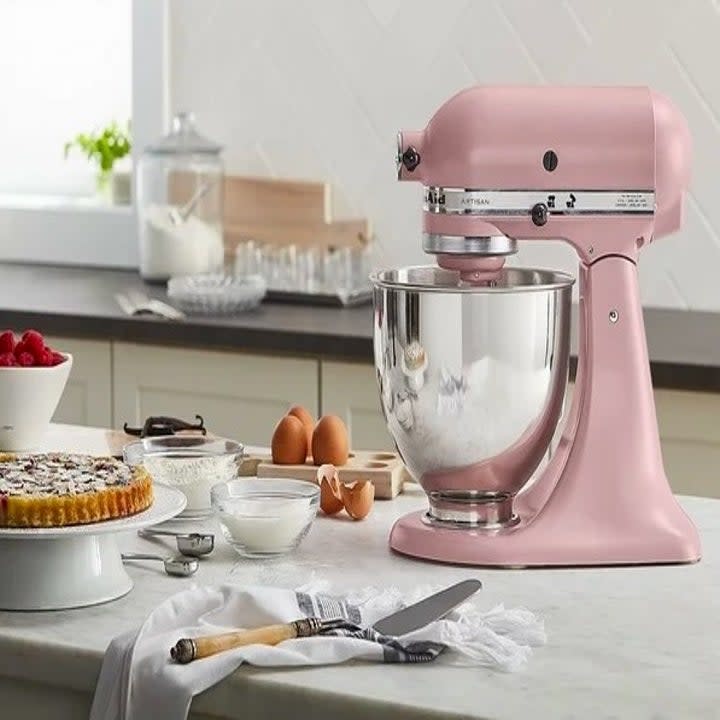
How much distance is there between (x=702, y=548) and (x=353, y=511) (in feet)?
1.27

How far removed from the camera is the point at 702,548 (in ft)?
6.36

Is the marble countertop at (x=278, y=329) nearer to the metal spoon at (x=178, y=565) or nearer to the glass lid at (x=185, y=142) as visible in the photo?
the glass lid at (x=185, y=142)

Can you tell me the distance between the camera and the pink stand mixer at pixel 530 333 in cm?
185

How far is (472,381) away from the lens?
184 centimetres

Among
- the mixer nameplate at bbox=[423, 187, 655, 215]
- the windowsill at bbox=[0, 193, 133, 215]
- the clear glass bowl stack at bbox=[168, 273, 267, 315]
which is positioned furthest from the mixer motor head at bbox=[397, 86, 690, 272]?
the windowsill at bbox=[0, 193, 133, 215]

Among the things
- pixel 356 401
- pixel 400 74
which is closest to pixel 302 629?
pixel 356 401

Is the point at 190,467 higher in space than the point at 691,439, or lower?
higher

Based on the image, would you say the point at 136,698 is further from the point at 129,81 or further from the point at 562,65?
the point at 129,81

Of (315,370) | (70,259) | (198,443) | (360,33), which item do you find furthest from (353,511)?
(70,259)

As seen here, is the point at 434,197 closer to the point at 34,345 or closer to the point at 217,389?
the point at 34,345

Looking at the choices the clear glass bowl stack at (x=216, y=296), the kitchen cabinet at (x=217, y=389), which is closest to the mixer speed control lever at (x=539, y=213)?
the kitchen cabinet at (x=217, y=389)

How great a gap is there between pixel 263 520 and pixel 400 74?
2112mm

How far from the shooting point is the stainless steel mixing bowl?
72.1 inches

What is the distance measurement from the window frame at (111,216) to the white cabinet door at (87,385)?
677 mm
